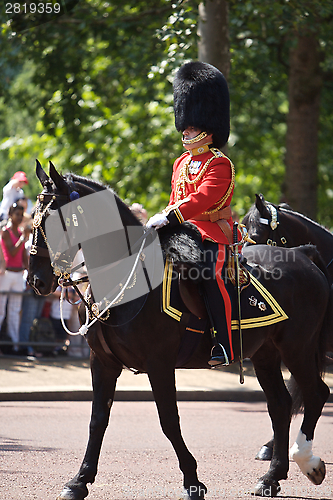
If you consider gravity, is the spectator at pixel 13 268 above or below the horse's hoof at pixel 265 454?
below

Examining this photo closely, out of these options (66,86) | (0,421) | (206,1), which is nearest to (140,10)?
(66,86)

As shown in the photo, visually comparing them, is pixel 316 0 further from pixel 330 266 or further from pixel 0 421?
pixel 0 421

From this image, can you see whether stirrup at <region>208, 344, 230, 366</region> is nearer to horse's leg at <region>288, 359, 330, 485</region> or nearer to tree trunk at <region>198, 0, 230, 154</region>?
horse's leg at <region>288, 359, 330, 485</region>

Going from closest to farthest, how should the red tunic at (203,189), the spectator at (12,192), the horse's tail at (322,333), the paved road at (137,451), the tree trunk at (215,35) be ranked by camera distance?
the red tunic at (203,189) < the paved road at (137,451) < the horse's tail at (322,333) < the tree trunk at (215,35) < the spectator at (12,192)

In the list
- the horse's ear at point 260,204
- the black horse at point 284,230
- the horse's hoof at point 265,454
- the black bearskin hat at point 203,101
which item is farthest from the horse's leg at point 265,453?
the black bearskin hat at point 203,101

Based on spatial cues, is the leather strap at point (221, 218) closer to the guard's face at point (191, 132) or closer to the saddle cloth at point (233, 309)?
the saddle cloth at point (233, 309)

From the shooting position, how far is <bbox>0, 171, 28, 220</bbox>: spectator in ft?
34.5

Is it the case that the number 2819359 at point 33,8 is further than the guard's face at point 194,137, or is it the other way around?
the number 2819359 at point 33,8

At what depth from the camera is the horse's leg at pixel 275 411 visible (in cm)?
495

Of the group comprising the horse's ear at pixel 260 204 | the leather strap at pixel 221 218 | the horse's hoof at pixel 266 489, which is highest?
the leather strap at pixel 221 218

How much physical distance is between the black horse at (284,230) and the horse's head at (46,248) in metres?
2.78

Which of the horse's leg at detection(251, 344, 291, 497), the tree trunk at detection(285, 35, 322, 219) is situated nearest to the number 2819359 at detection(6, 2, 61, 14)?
Answer: the tree trunk at detection(285, 35, 322, 219)

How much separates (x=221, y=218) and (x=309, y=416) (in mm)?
1691

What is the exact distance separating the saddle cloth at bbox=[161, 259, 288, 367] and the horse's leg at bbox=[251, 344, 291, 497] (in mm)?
575
